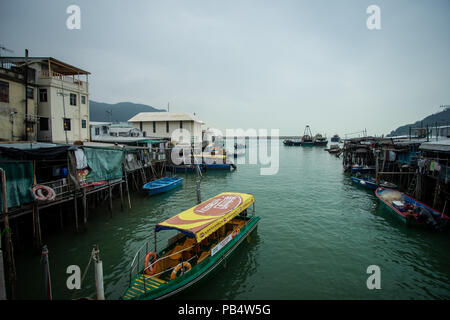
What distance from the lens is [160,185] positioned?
26.9 meters

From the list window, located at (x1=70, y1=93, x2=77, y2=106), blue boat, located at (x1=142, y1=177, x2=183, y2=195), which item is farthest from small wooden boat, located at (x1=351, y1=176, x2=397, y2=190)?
window, located at (x1=70, y1=93, x2=77, y2=106)

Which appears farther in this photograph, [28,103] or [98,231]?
[28,103]

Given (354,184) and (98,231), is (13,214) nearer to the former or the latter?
(98,231)

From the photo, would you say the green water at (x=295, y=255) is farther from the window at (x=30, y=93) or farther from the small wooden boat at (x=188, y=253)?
the window at (x=30, y=93)

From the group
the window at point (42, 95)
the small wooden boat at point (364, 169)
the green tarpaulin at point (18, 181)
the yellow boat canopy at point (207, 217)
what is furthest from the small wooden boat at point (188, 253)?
the small wooden boat at point (364, 169)

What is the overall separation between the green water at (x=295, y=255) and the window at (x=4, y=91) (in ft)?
43.4

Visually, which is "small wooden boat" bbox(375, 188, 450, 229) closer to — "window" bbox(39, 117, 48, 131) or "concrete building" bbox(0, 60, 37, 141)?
"concrete building" bbox(0, 60, 37, 141)

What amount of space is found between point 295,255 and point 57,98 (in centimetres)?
2777

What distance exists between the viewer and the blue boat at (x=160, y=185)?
25.0 m

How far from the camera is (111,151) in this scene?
19.7m

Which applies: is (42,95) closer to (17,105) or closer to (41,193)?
(17,105)

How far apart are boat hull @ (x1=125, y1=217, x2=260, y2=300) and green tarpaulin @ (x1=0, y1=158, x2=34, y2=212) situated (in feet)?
31.2
